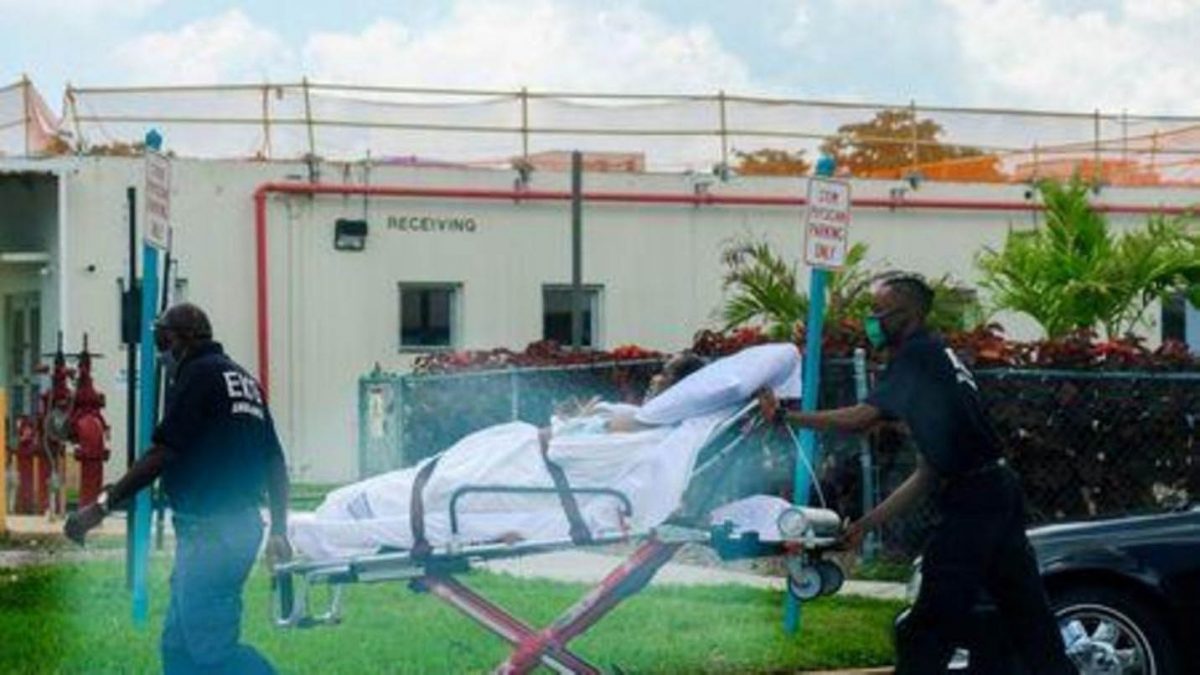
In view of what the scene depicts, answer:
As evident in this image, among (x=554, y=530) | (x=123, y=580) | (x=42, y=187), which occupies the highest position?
(x=42, y=187)

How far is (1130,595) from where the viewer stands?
10.6m

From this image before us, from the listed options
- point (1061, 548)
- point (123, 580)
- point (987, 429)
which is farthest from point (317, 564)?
point (123, 580)

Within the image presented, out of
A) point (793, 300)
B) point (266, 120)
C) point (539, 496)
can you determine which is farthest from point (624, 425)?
point (266, 120)

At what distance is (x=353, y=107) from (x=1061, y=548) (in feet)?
59.2

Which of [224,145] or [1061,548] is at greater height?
[224,145]

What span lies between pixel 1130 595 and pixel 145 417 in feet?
17.1

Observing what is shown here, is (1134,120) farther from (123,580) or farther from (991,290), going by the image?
(123,580)

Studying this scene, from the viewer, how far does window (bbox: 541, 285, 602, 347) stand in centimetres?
2841

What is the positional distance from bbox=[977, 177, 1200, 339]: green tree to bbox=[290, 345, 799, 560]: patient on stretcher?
11.6 m

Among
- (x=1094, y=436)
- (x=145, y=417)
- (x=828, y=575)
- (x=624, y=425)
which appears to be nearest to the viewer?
(x=624, y=425)

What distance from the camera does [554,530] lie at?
9391 mm

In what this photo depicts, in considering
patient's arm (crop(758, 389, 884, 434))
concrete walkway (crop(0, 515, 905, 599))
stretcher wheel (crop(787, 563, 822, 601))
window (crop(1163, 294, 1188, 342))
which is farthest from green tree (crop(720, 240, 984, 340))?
patient's arm (crop(758, 389, 884, 434))

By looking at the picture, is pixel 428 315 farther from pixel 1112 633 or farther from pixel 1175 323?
pixel 1112 633

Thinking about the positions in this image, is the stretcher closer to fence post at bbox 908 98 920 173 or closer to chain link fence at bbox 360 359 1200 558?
chain link fence at bbox 360 359 1200 558
